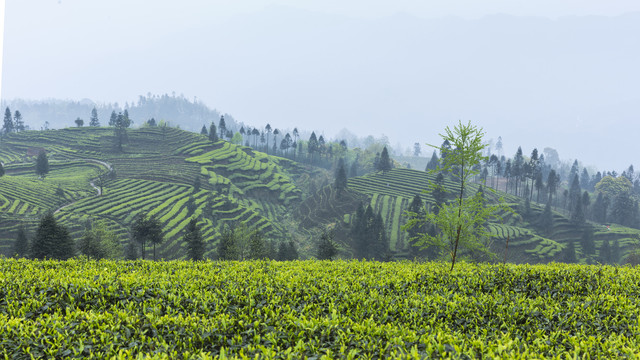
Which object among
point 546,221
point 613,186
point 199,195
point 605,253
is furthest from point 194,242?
point 613,186

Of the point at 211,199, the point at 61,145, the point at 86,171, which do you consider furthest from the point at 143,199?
the point at 61,145

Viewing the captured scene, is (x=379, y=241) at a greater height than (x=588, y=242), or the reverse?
(x=588, y=242)

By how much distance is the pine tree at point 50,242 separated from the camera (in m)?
29.3

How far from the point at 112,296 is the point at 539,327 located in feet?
28.3

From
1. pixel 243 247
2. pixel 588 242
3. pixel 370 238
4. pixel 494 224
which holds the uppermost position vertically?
pixel 494 224

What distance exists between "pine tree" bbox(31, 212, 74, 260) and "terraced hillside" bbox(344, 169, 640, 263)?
44.8m

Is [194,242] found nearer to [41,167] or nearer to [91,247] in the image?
[91,247]

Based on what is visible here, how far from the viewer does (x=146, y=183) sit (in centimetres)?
7000

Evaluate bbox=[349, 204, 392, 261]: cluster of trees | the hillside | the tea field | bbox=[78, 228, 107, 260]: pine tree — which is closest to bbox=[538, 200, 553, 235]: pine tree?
the hillside

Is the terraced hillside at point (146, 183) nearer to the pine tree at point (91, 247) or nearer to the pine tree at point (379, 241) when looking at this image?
the pine tree at point (91, 247)

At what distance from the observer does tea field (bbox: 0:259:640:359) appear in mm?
4695

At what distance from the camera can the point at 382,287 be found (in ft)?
25.4

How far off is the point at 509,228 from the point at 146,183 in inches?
3146

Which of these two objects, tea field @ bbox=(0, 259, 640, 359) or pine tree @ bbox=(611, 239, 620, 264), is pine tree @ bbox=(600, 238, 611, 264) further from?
tea field @ bbox=(0, 259, 640, 359)
